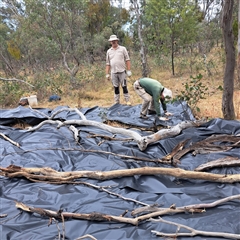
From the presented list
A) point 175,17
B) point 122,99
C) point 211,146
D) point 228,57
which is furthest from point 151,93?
point 175,17

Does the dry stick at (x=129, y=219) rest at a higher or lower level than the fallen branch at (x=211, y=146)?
lower

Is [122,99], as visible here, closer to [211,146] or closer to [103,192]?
[211,146]

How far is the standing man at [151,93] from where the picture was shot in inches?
151

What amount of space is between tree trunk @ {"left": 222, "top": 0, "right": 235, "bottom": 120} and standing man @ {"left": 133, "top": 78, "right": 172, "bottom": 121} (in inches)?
33.0

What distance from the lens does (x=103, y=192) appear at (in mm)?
2100

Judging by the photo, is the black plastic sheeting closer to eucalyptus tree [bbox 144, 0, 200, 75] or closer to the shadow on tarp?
the shadow on tarp

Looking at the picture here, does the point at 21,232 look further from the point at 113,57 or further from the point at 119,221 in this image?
the point at 113,57

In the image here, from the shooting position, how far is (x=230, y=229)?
154 cm

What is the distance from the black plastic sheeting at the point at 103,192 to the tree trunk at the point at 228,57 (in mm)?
531

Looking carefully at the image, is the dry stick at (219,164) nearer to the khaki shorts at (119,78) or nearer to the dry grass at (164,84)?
the dry grass at (164,84)

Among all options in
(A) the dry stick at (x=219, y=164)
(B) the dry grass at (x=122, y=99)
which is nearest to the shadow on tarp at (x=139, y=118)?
(B) the dry grass at (x=122, y=99)

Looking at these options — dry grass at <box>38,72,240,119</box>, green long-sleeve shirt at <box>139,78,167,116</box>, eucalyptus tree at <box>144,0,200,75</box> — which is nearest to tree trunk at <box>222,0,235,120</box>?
dry grass at <box>38,72,240,119</box>

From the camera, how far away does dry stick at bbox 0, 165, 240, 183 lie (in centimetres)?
208

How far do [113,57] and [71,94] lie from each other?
2532 mm
